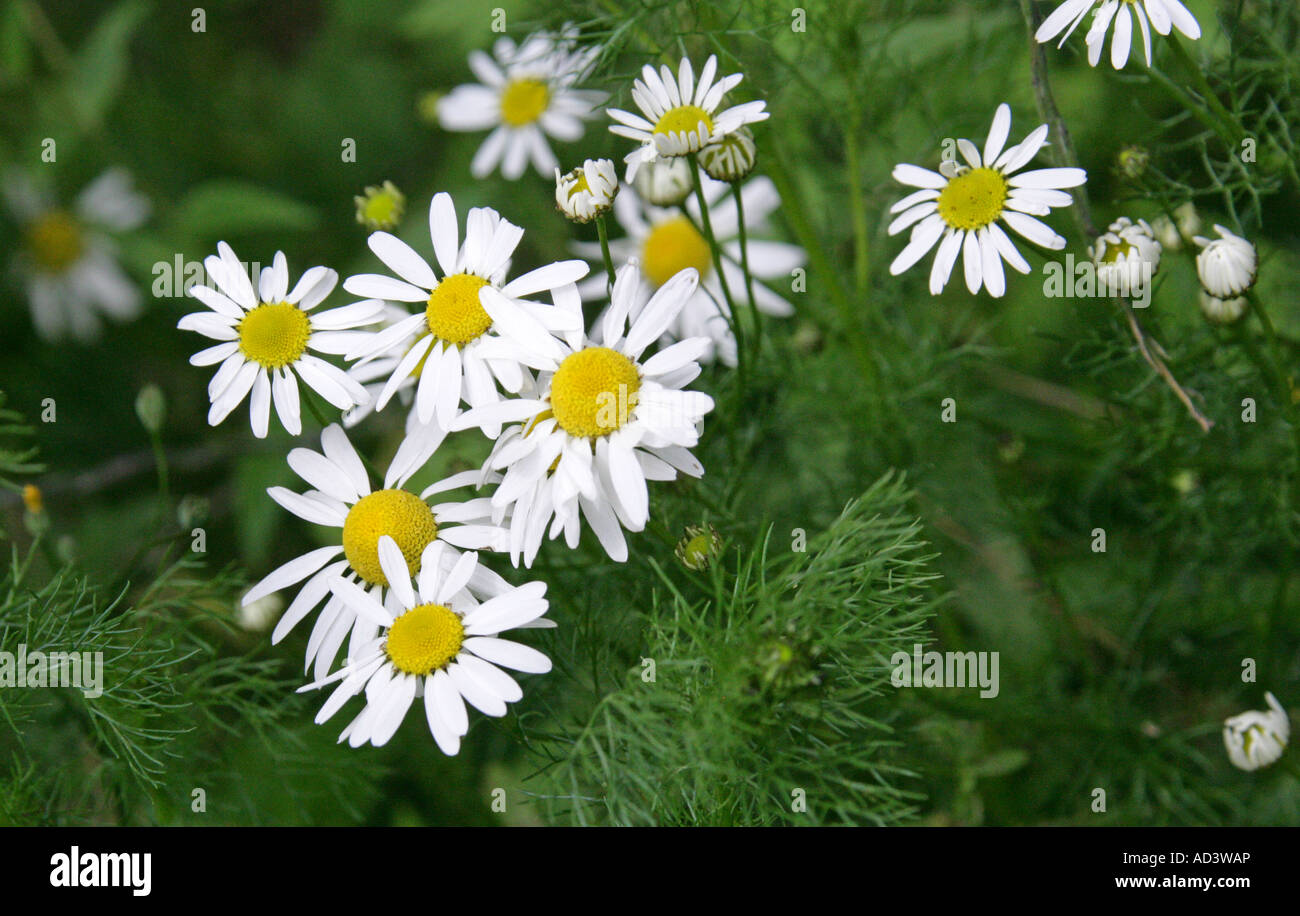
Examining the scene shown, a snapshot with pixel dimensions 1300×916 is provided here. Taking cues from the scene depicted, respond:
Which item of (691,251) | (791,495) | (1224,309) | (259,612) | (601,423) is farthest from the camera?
(691,251)

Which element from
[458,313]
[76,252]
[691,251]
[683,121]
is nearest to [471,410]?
[458,313]

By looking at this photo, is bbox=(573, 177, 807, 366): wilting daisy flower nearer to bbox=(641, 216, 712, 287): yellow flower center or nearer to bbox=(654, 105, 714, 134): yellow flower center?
bbox=(641, 216, 712, 287): yellow flower center

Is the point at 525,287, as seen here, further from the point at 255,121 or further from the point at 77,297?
the point at 77,297

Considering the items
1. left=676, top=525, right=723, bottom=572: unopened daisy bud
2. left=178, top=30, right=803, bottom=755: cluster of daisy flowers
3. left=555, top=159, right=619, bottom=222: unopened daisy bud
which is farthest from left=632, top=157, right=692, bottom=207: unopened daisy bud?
left=676, top=525, right=723, bottom=572: unopened daisy bud

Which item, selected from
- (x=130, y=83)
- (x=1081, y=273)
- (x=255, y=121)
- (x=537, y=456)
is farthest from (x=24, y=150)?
(x=1081, y=273)

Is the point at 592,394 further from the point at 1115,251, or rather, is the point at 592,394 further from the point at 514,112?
the point at 514,112

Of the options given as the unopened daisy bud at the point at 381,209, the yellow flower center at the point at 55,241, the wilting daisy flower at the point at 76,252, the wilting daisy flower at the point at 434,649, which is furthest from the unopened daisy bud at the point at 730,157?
the yellow flower center at the point at 55,241
